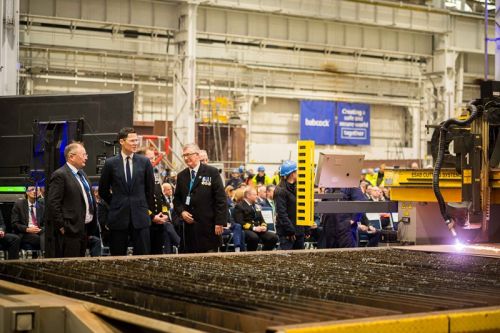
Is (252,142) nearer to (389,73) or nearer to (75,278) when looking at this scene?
(389,73)

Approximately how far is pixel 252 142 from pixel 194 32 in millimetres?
7453

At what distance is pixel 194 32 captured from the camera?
31141mm

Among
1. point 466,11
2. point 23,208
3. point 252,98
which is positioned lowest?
point 23,208

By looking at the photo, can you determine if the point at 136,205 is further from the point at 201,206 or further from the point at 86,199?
the point at 201,206

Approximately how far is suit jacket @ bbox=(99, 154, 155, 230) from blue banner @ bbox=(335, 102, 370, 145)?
2896 cm

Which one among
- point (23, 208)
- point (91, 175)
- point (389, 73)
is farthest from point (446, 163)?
point (389, 73)

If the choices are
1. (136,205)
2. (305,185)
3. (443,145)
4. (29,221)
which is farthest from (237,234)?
(443,145)

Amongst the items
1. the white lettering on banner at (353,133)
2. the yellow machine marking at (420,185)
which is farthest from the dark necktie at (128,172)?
the white lettering on banner at (353,133)

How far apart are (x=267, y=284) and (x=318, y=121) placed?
34.0 metres

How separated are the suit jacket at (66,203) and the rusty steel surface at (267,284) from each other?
10.6 ft

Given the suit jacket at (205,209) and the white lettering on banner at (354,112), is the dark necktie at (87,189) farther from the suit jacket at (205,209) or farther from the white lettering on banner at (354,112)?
the white lettering on banner at (354,112)

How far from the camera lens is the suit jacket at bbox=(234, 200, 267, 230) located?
1734 centimetres

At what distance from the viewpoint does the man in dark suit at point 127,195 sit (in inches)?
396

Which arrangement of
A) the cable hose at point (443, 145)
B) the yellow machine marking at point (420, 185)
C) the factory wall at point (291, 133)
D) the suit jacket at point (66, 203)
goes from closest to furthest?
the cable hose at point (443, 145) → the suit jacket at point (66, 203) → the yellow machine marking at point (420, 185) → the factory wall at point (291, 133)
